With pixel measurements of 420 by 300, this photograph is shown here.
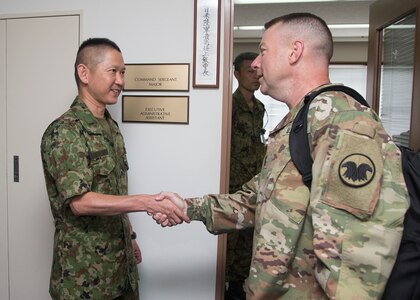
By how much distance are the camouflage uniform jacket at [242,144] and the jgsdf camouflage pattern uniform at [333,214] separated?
1662mm

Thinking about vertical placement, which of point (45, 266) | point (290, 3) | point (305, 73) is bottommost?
point (45, 266)

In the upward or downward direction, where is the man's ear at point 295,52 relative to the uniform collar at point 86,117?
upward

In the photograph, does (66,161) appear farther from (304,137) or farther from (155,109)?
(304,137)

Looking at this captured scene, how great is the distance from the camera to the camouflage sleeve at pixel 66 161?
1.32 m

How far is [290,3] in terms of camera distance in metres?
4.00

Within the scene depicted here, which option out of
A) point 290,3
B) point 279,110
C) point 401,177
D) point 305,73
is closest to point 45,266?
point 305,73

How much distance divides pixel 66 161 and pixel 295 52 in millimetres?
942

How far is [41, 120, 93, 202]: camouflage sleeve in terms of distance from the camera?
1.32 m

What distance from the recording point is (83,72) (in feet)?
5.06

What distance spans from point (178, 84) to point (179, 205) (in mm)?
732

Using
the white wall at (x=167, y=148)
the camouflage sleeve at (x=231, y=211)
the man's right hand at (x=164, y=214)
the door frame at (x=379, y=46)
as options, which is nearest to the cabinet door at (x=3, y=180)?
the white wall at (x=167, y=148)

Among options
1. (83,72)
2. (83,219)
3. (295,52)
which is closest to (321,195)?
(295,52)

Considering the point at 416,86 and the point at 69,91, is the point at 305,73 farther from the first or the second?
the point at 69,91

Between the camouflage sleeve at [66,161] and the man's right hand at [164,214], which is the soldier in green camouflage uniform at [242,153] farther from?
the camouflage sleeve at [66,161]
